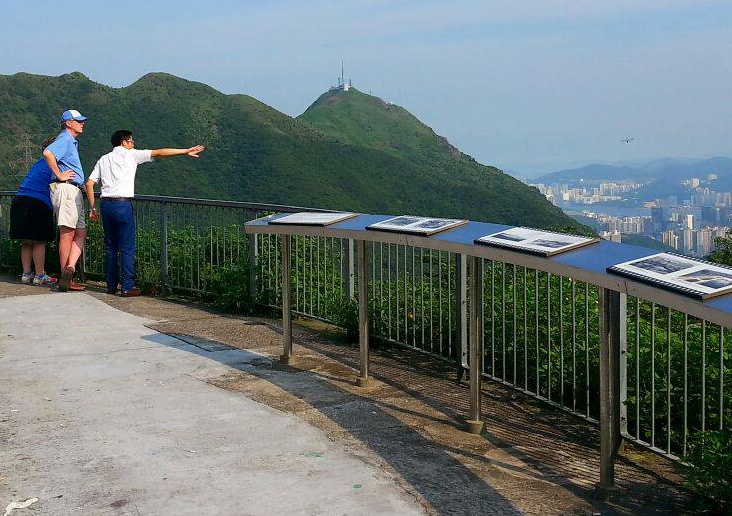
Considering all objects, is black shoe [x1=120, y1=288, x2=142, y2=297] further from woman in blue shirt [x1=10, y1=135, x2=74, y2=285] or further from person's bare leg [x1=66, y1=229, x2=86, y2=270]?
woman in blue shirt [x1=10, y1=135, x2=74, y2=285]

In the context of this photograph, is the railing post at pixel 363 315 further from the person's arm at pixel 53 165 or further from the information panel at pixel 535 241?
the person's arm at pixel 53 165

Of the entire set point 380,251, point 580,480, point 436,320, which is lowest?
point 580,480

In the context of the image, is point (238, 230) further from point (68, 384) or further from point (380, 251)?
point (68, 384)

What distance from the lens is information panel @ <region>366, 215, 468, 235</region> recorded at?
6.24 meters

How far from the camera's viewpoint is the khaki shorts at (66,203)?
36.4 ft

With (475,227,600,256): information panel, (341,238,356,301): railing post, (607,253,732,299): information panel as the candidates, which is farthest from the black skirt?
(607,253,732,299): information panel

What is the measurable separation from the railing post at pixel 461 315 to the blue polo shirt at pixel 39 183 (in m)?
6.35

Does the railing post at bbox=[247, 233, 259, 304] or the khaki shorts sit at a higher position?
the khaki shorts

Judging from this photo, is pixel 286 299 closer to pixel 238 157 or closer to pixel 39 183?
pixel 39 183

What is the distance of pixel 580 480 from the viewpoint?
5.13 metres

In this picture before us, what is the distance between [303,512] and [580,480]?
1447 mm

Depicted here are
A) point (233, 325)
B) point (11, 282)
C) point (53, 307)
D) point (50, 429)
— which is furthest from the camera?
point (11, 282)

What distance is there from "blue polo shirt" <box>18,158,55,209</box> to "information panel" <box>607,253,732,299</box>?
865 cm

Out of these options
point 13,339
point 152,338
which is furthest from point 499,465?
point 13,339
